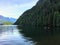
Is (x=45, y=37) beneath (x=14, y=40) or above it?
above

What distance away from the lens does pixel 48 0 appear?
18812cm

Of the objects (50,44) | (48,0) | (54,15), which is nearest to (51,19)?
(54,15)

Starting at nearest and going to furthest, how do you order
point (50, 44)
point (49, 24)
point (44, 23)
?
point (50, 44), point (49, 24), point (44, 23)

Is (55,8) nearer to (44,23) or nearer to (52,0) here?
(44,23)

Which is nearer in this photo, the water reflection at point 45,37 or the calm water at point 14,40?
the water reflection at point 45,37

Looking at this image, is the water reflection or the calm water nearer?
the water reflection

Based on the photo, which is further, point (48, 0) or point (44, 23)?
point (48, 0)

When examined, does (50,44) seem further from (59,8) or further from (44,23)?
(44,23)

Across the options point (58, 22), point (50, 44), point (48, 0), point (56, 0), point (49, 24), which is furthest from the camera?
point (48, 0)

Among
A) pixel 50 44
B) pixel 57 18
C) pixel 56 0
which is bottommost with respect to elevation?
pixel 50 44

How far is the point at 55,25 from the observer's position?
12988cm

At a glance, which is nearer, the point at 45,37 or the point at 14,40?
the point at 14,40

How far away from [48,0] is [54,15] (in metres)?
57.4

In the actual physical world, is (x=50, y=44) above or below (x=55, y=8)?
below
